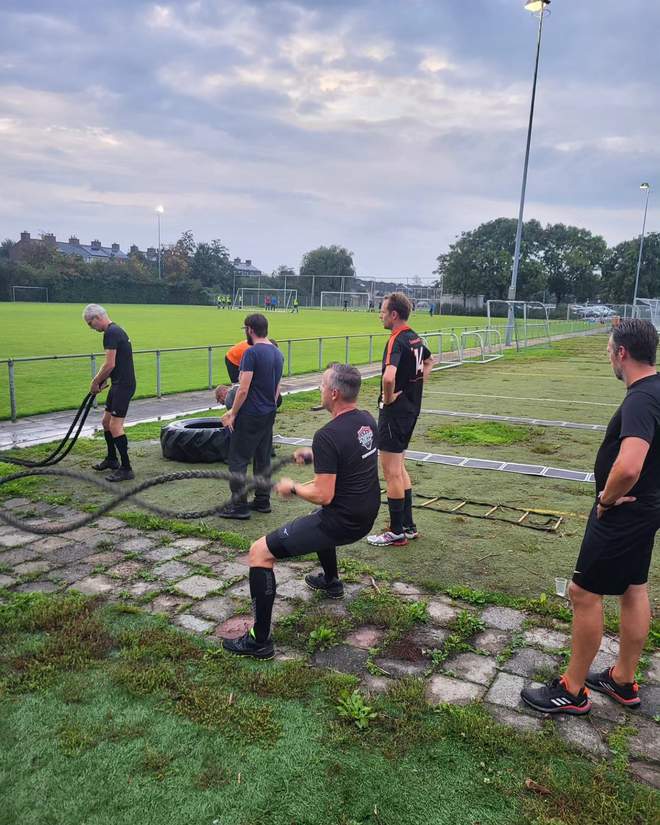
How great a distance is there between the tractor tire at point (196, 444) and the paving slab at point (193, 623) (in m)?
3.90

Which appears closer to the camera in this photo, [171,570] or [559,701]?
[559,701]

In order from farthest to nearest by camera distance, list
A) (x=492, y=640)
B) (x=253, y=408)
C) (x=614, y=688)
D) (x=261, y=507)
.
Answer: (x=261, y=507) < (x=253, y=408) < (x=492, y=640) < (x=614, y=688)

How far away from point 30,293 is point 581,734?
200 feet

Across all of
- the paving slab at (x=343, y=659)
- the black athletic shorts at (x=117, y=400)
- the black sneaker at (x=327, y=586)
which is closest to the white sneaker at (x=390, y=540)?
the black sneaker at (x=327, y=586)

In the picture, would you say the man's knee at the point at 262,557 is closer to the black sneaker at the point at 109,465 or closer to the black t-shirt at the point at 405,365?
the black t-shirt at the point at 405,365

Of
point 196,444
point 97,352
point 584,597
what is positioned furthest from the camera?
point 97,352

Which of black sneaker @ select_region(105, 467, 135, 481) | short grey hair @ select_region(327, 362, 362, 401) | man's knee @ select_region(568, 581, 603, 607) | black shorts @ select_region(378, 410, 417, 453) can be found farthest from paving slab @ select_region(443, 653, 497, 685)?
black sneaker @ select_region(105, 467, 135, 481)

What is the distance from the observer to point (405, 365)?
5.35m

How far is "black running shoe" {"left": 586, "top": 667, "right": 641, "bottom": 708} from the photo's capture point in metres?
3.27

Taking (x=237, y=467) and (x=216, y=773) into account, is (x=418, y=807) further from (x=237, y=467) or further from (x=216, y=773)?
(x=237, y=467)

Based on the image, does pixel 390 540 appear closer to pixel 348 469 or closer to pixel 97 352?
pixel 348 469

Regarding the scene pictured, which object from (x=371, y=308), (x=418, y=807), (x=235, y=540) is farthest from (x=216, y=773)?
(x=371, y=308)

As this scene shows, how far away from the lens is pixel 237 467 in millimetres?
6109

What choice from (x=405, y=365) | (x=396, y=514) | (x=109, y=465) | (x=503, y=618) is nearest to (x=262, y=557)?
(x=503, y=618)
